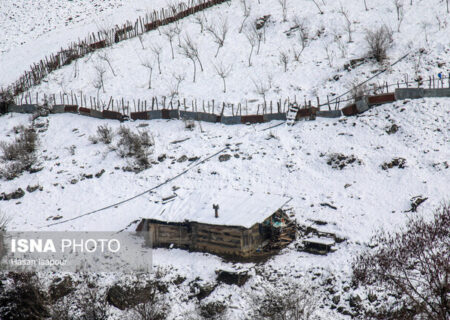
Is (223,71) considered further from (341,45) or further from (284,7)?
(284,7)

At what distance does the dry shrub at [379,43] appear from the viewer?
28.5 meters

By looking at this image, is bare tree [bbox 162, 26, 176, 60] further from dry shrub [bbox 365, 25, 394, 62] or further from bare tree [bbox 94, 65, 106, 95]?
dry shrub [bbox 365, 25, 394, 62]

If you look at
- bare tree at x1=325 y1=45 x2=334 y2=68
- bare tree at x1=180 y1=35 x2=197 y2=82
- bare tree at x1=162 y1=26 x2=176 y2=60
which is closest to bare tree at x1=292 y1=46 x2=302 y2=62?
bare tree at x1=325 y1=45 x2=334 y2=68

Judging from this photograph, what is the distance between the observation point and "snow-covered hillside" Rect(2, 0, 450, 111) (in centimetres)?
2834

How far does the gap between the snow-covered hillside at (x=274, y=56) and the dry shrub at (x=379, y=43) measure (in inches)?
17.2

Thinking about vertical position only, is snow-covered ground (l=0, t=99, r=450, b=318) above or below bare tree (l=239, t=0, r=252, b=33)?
below

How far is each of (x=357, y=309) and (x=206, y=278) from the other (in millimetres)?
5224

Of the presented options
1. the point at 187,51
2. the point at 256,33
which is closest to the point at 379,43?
the point at 256,33

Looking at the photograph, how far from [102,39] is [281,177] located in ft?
87.4

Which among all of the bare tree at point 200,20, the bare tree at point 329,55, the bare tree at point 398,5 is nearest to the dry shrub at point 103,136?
the bare tree at point 329,55

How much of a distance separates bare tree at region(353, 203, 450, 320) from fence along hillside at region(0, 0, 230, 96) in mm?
27106

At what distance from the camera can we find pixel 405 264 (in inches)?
592

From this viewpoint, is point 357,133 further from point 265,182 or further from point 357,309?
point 357,309

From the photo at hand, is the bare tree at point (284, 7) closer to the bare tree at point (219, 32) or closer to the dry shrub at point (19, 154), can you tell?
the bare tree at point (219, 32)
